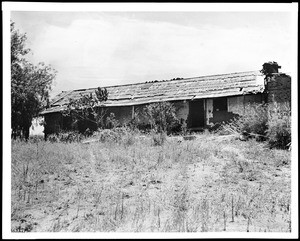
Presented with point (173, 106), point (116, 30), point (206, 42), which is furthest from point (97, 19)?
point (173, 106)

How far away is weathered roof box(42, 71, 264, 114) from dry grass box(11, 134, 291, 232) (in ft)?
20.0

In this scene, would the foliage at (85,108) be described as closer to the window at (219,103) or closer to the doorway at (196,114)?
the doorway at (196,114)

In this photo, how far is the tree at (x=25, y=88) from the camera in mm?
12812

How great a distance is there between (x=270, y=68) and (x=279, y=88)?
1053mm

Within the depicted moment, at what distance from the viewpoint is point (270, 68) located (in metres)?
15.3

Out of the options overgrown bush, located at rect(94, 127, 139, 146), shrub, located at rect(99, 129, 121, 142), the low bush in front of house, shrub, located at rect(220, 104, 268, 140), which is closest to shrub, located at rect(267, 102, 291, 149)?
the low bush in front of house

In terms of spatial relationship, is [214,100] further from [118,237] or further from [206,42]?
[118,237]

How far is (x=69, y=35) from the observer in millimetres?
8688

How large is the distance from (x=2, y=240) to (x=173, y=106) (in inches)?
490

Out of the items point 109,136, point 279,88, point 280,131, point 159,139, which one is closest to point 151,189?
point 159,139

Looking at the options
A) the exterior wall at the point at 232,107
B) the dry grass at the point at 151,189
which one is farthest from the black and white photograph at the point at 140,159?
the exterior wall at the point at 232,107

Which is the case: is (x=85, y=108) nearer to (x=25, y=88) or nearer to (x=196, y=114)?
(x=25, y=88)

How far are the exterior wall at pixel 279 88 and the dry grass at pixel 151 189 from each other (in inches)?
191

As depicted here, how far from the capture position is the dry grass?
641 cm
